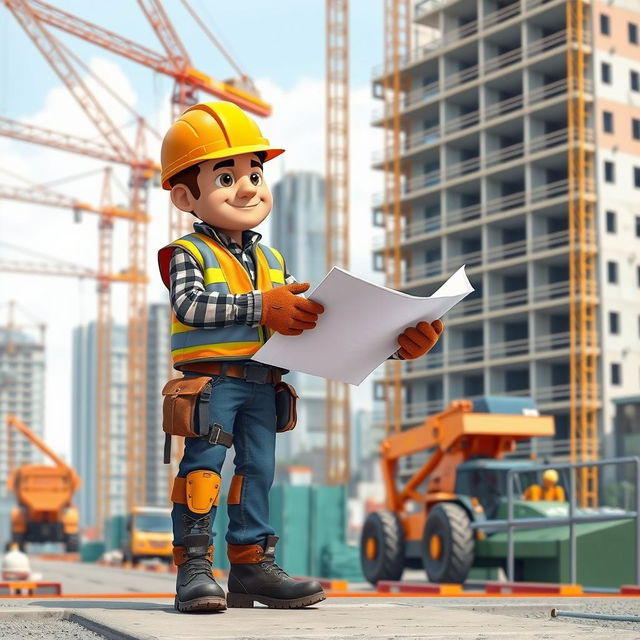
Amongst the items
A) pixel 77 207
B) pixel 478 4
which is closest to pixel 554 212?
pixel 478 4

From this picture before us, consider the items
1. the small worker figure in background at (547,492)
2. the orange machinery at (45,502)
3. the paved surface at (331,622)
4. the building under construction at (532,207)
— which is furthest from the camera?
the building under construction at (532,207)

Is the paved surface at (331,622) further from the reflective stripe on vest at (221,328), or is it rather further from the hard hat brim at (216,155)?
the hard hat brim at (216,155)

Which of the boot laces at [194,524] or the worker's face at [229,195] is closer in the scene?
the boot laces at [194,524]

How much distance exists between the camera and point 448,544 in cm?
1429

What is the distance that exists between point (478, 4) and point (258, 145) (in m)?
68.1

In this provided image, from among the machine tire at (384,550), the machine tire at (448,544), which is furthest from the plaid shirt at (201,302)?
the machine tire at (384,550)

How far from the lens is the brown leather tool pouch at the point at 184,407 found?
477 cm

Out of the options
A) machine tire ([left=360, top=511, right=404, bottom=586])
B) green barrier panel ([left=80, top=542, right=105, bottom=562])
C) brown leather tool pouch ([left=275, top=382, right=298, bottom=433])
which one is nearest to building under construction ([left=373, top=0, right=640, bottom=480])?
green barrier panel ([left=80, top=542, right=105, bottom=562])

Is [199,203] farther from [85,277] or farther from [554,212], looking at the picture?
[85,277]

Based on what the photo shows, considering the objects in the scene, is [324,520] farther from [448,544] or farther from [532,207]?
[532,207]

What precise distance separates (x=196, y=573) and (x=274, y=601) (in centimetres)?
38

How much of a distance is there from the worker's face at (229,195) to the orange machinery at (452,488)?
9581 millimetres

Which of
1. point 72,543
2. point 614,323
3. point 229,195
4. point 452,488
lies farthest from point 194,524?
point 614,323

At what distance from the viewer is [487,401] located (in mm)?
15938
